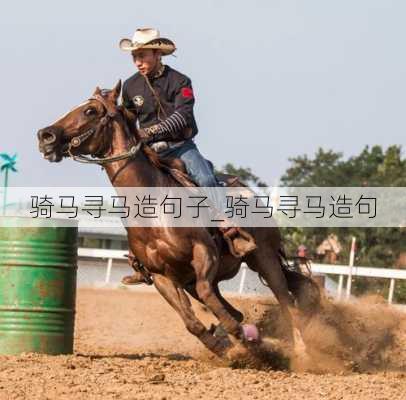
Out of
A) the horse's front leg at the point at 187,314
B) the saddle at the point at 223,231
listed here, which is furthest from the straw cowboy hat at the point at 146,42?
the horse's front leg at the point at 187,314

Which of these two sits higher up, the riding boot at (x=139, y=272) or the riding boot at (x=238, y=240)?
the riding boot at (x=238, y=240)

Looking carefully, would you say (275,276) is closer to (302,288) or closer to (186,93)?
(302,288)

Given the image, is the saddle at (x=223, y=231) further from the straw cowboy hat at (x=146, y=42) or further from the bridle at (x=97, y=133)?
the straw cowboy hat at (x=146, y=42)

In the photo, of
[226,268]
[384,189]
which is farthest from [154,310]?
[384,189]

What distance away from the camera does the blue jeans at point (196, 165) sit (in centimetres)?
923

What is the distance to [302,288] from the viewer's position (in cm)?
1042

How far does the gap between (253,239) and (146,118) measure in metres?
1.53

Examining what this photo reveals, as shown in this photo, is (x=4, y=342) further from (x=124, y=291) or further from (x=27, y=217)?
(x=124, y=291)

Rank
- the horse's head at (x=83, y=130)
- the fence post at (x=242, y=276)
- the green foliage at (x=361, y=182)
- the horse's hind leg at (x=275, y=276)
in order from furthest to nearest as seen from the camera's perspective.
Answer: the green foliage at (x=361, y=182) → the fence post at (x=242, y=276) → the horse's hind leg at (x=275, y=276) → the horse's head at (x=83, y=130)

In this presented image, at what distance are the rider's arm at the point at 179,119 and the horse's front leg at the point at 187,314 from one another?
4.31ft

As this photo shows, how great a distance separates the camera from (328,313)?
10500mm

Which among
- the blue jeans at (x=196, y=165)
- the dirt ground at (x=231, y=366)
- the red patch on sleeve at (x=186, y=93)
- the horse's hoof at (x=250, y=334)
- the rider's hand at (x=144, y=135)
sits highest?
the red patch on sleeve at (x=186, y=93)

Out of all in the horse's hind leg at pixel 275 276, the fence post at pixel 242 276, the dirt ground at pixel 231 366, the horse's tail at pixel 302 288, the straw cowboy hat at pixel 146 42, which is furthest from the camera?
the fence post at pixel 242 276

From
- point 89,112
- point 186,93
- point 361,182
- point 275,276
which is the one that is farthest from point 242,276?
point 361,182
